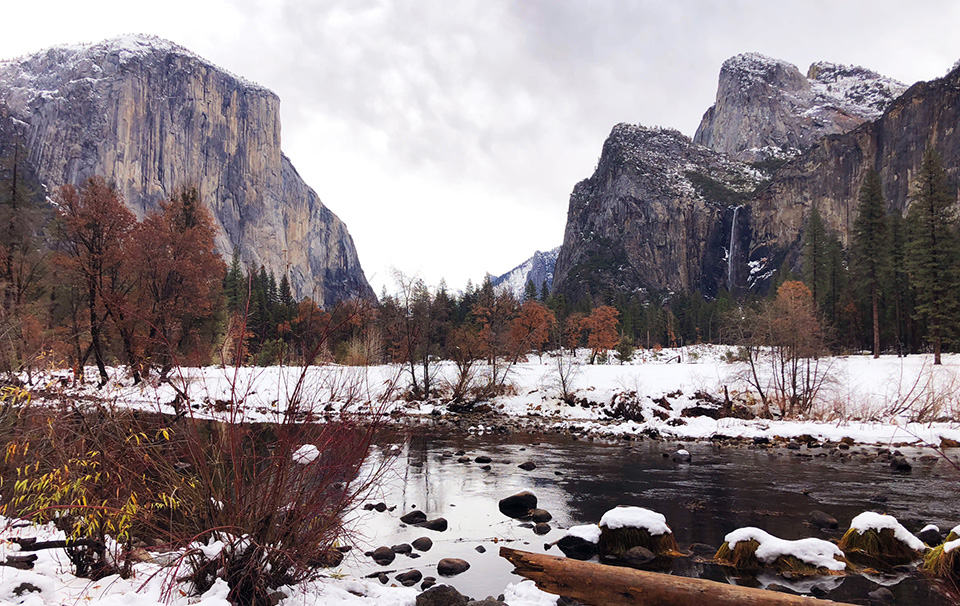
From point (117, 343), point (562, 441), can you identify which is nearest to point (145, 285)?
point (117, 343)

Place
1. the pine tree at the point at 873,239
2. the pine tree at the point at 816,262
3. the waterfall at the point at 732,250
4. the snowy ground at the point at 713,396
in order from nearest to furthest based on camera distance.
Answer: the snowy ground at the point at 713,396 → the pine tree at the point at 873,239 → the pine tree at the point at 816,262 → the waterfall at the point at 732,250

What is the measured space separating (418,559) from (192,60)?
183 meters

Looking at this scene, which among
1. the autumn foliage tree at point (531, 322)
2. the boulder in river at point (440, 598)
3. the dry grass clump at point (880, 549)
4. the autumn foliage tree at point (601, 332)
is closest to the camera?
the boulder in river at point (440, 598)

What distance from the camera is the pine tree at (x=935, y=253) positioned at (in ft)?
113

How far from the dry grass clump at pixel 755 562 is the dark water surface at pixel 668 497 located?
0.21 metres

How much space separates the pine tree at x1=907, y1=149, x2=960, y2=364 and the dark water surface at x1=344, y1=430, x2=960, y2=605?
24.7m

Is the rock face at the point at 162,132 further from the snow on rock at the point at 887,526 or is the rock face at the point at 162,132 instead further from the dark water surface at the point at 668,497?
the snow on rock at the point at 887,526

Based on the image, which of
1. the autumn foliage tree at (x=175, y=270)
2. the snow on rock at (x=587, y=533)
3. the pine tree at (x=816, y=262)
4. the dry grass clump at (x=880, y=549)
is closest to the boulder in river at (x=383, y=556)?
the snow on rock at (x=587, y=533)

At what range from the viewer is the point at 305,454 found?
4.87 meters

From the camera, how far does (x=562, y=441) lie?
70.6 ft

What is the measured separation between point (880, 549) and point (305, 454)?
343 inches

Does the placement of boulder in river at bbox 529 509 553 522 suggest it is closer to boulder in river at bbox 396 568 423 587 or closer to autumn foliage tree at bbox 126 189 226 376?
boulder in river at bbox 396 568 423 587

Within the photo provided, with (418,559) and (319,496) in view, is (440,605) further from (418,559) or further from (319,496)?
(418,559)

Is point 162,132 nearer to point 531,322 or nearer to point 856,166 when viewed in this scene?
point 531,322
